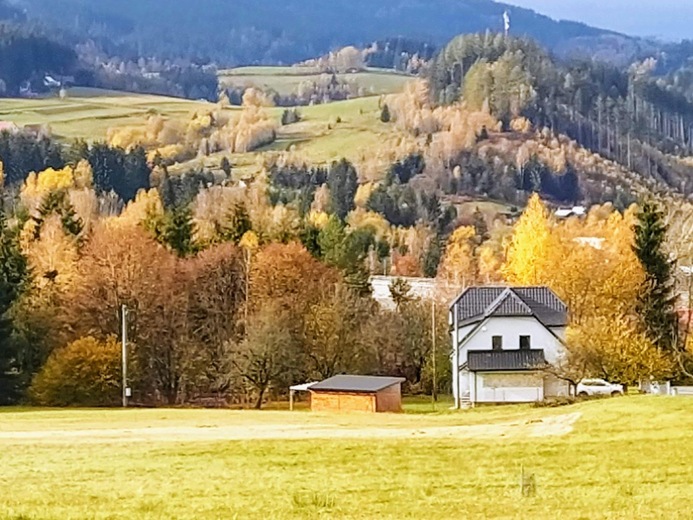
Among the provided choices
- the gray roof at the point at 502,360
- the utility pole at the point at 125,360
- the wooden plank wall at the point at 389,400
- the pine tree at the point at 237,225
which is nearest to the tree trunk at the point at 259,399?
the utility pole at the point at 125,360

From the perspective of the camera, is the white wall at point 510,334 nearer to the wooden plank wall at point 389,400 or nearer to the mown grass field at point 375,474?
the wooden plank wall at point 389,400

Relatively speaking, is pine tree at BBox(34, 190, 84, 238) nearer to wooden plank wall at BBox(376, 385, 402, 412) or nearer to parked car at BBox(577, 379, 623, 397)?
wooden plank wall at BBox(376, 385, 402, 412)

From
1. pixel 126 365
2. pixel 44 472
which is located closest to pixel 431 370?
pixel 126 365

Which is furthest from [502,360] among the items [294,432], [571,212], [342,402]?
[571,212]

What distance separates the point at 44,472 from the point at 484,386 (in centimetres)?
3961

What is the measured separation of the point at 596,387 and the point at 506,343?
7118 mm

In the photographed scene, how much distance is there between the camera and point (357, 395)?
193ft

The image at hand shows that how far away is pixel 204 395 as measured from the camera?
2771 inches

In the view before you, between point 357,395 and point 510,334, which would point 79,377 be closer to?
point 357,395

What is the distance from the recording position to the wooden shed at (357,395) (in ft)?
192

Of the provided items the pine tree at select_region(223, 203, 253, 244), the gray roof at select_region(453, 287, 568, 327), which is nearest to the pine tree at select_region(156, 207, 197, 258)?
A: the pine tree at select_region(223, 203, 253, 244)

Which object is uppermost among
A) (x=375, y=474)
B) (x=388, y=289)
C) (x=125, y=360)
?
(x=388, y=289)

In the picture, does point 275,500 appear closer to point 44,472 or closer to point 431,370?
point 44,472

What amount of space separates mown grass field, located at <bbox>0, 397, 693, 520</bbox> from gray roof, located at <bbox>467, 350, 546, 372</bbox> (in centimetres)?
2162
